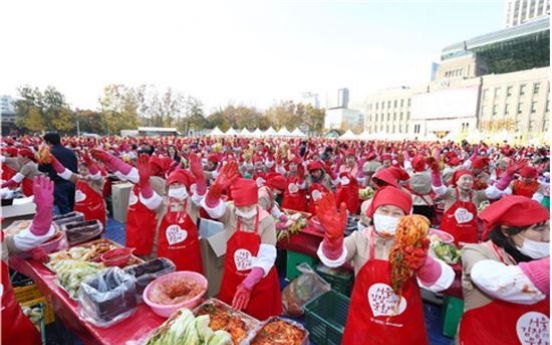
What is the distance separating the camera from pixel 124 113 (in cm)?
Answer: 4416

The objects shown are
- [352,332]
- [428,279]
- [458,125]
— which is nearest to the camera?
[428,279]

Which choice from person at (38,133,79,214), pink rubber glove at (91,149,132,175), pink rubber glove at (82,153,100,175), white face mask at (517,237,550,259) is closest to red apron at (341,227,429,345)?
white face mask at (517,237,550,259)

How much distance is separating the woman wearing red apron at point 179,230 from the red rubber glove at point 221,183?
1.74 feet

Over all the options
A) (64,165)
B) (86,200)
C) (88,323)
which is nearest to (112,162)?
(88,323)

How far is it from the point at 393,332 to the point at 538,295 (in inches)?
33.9

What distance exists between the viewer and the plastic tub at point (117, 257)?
102 inches

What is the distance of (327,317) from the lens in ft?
10.8

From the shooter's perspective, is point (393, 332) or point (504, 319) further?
point (393, 332)

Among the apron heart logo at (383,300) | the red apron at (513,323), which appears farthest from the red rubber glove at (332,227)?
the red apron at (513,323)

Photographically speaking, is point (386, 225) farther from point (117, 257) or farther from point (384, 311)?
point (117, 257)

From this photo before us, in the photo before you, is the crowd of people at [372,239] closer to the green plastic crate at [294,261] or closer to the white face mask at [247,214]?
the white face mask at [247,214]

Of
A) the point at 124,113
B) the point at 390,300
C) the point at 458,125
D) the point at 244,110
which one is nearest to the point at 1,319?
the point at 390,300

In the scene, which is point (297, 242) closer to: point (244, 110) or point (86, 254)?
point (86, 254)

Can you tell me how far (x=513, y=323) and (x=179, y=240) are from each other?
2982mm
